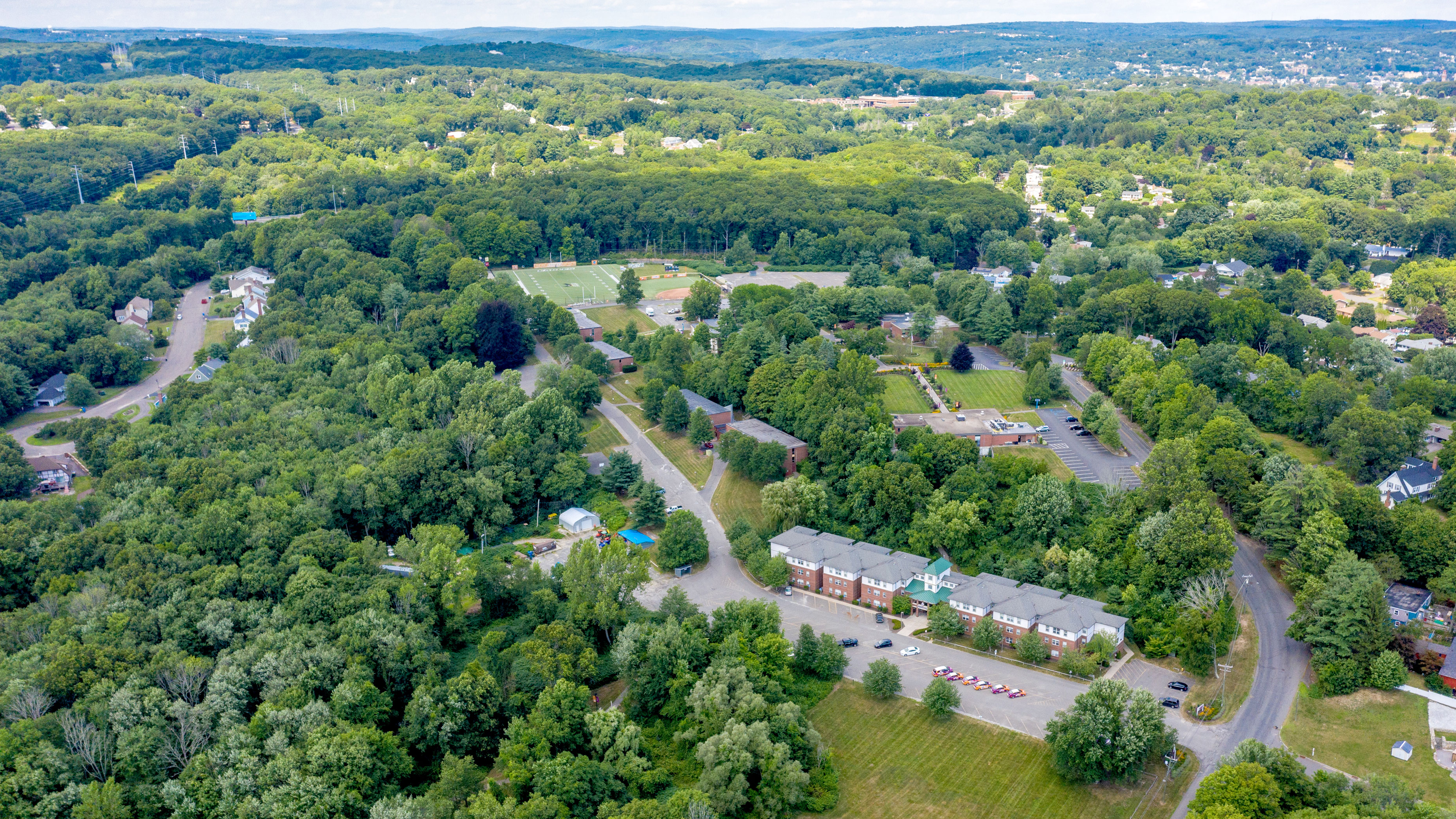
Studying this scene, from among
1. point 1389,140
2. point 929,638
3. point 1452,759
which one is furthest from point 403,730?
point 1389,140

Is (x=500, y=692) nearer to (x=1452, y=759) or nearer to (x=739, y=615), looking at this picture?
(x=739, y=615)

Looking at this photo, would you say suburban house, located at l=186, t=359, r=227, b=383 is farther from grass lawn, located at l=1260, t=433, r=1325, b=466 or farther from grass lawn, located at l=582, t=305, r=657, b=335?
grass lawn, located at l=1260, t=433, r=1325, b=466

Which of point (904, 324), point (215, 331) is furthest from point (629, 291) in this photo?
point (215, 331)

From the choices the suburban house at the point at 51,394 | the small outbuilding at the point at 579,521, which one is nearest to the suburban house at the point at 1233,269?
the small outbuilding at the point at 579,521

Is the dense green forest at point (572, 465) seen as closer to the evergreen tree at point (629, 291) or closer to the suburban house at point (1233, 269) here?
the suburban house at point (1233, 269)

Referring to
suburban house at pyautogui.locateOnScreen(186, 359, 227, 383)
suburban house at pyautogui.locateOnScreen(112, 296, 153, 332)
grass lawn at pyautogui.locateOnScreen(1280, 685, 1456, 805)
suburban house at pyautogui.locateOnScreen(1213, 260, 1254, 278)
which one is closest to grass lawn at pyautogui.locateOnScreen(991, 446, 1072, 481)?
grass lawn at pyautogui.locateOnScreen(1280, 685, 1456, 805)

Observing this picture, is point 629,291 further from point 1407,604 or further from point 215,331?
point 1407,604
